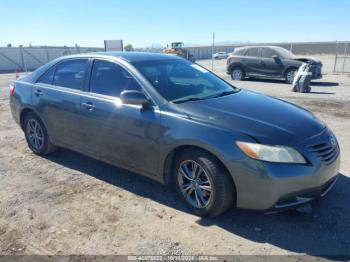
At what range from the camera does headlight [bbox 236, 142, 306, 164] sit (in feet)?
10.3

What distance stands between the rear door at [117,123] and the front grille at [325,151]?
162 cm

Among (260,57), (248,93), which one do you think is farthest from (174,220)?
(260,57)

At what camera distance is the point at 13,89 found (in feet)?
18.9

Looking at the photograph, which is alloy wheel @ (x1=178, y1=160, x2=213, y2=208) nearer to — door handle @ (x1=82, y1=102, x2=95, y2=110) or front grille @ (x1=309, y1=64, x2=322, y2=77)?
door handle @ (x1=82, y1=102, x2=95, y2=110)

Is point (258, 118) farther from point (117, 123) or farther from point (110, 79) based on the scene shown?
point (110, 79)

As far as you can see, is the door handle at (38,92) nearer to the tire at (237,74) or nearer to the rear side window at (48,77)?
the rear side window at (48,77)

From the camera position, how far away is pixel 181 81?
4.39 metres

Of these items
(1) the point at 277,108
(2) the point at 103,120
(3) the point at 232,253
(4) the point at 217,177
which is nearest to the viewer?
(3) the point at 232,253

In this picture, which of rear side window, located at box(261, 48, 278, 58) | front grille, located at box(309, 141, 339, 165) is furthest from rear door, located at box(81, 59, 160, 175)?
rear side window, located at box(261, 48, 278, 58)

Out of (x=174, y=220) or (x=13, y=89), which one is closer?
(x=174, y=220)

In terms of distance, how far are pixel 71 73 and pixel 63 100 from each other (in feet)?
1.38

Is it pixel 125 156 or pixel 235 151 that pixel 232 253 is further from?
pixel 125 156

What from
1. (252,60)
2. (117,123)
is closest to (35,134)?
(117,123)

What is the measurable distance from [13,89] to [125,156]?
9.34 feet
